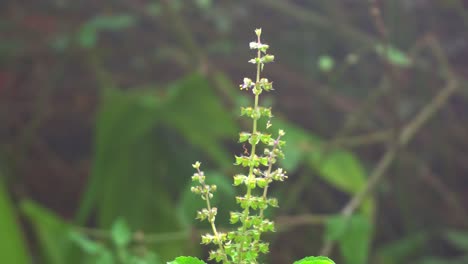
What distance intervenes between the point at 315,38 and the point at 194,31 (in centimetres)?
40

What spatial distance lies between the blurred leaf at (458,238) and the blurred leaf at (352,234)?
16.6 inches

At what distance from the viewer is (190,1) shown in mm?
2336

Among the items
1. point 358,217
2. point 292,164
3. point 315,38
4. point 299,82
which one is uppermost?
point 315,38

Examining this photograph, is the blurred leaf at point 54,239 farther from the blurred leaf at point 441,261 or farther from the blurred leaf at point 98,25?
the blurred leaf at point 441,261

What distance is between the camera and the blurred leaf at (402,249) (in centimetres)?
192

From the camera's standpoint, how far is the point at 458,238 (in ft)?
6.28

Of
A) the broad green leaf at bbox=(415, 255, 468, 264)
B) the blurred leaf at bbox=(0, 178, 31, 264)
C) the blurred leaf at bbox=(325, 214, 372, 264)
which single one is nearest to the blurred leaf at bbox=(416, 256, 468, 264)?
the broad green leaf at bbox=(415, 255, 468, 264)

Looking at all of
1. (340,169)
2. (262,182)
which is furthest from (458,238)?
(262,182)

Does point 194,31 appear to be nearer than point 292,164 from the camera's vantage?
No

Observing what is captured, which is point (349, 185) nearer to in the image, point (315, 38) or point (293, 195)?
point (293, 195)

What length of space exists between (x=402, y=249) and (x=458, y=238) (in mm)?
145

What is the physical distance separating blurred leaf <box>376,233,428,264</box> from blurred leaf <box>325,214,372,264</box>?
0.36 metres

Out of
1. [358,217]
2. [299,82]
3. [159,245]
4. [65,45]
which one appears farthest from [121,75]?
[358,217]

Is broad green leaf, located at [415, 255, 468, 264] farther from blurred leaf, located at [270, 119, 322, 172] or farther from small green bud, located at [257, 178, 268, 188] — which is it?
small green bud, located at [257, 178, 268, 188]
